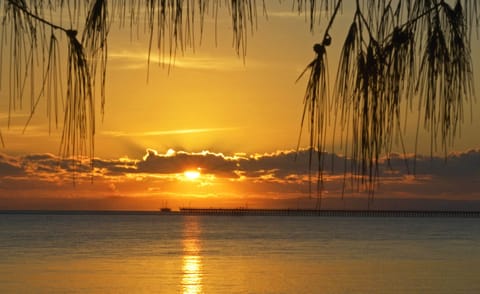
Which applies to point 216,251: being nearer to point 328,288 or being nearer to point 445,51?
point 328,288

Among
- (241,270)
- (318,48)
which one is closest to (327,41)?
(318,48)

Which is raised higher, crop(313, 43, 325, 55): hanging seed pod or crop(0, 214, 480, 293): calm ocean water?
crop(313, 43, 325, 55): hanging seed pod

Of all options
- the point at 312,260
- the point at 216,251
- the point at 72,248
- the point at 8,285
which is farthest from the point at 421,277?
the point at 72,248

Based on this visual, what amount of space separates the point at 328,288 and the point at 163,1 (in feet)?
102

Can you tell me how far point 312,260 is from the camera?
4631cm

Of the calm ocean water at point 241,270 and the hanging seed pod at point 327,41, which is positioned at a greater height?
the hanging seed pod at point 327,41

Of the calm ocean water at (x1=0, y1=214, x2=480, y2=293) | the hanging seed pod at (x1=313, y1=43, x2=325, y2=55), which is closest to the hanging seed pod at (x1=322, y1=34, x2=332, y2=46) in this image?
the hanging seed pod at (x1=313, y1=43, x2=325, y2=55)

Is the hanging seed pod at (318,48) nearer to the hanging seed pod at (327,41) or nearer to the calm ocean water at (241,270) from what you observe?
the hanging seed pod at (327,41)

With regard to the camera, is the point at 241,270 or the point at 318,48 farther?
the point at 241,270

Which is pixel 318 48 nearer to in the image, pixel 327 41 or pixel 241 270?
pixel 327 41

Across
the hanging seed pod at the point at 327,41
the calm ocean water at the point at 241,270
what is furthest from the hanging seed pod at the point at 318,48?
the calm ocean water at the point at 241,270

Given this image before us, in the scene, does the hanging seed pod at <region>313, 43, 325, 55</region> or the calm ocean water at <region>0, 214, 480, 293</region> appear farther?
the calm ocean water at <region>0, 214, 480, 293</region>

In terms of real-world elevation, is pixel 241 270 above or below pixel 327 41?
below

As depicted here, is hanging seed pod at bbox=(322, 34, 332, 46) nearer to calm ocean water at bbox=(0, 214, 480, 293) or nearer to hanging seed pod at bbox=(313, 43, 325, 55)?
hanging seed pod at bbox=(313, 43, 325, 55)
